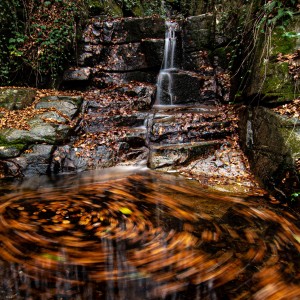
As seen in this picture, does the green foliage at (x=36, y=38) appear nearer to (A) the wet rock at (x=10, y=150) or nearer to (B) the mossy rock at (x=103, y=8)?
(B) the mossy rock at (x=103, y=8)

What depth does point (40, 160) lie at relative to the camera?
5297 mm

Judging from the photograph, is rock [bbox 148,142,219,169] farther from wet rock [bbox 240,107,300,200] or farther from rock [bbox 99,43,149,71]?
rock [bbox 99,43,149,71]

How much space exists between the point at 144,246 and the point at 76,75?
7.66 meters

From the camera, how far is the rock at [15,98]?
651 cm

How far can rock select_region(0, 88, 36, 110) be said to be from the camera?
6.51 m

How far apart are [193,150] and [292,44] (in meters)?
2.90

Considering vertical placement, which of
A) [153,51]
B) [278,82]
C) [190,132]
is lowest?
[190,132]

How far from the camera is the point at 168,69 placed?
368 inches

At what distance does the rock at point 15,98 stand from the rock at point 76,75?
1980 millimetres

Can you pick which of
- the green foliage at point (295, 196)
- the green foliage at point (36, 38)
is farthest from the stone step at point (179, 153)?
the green foliage at point (36, 38)

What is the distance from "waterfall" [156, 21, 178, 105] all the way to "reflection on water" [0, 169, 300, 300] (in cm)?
→ 524

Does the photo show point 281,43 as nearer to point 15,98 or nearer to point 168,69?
point 168,69

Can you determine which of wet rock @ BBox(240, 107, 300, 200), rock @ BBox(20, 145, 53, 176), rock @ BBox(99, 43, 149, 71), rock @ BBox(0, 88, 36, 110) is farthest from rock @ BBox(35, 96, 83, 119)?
wet rock @ BBox(240, 107, 300, 200)

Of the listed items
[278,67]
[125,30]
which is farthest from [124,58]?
[278,67]
